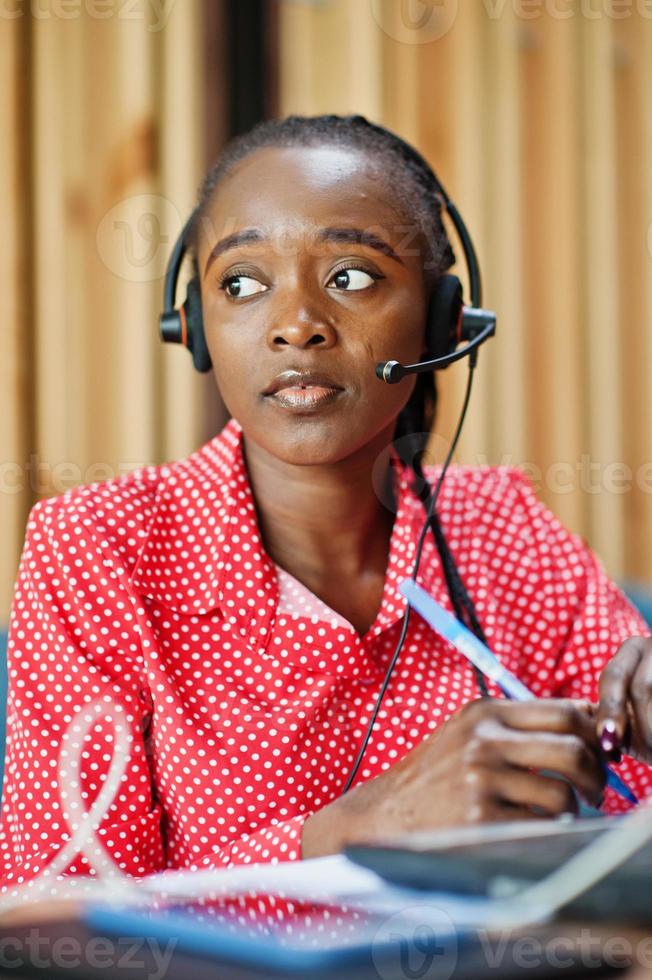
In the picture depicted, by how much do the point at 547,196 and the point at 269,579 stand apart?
1.47 m

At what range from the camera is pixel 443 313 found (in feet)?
A: 3.55

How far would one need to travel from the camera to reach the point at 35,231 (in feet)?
4.96

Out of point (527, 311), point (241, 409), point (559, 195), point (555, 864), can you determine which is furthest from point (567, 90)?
point (555, 864)

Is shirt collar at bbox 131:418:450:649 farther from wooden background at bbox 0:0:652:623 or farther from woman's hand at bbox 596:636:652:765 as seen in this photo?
wooden background at bbox 0:0:652:623

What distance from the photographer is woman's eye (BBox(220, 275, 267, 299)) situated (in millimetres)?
1013

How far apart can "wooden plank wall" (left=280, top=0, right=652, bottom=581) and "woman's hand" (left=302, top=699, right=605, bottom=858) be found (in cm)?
138

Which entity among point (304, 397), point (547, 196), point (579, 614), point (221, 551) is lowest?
point (579, 614)

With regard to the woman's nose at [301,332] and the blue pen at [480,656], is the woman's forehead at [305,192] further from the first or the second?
the blue pen at [480,656]

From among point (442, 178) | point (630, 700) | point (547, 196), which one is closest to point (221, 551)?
point (630, 700)

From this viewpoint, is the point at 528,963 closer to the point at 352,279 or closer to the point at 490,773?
the point at 490,773

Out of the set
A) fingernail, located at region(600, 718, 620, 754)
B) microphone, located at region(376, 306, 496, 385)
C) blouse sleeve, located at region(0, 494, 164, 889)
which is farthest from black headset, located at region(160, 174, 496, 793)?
fingernail, located at region(600, 718, 620, 754)

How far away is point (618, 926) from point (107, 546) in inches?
Answer: 24.3

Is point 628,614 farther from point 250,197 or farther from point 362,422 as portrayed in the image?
point 250,197

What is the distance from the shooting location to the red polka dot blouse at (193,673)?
0.92 m
